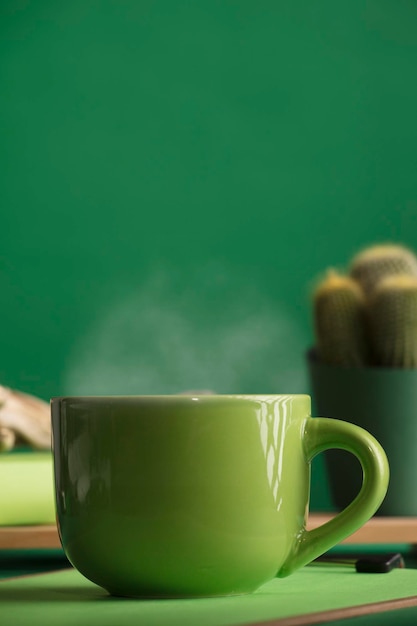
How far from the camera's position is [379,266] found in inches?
35.7

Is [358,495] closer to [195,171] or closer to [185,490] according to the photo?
[185,490]

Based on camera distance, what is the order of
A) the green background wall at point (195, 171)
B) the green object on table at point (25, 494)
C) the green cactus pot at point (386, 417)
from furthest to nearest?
the green background wall at point (195, 171) < the green cactus pot at point (386, 417) < the green object on table at point (25, 494)

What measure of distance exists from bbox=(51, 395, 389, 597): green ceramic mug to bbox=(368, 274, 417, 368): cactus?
0.42m

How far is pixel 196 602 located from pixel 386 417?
18.7 inches

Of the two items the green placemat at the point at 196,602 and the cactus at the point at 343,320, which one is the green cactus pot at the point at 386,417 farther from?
the green placemat at the point at 196,602

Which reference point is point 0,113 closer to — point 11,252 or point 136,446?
point 11,252

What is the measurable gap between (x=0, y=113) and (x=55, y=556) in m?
0.88

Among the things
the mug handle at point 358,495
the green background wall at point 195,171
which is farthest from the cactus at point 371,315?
the green background wall at point 195,171

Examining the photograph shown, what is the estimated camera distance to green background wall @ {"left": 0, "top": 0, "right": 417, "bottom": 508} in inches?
57.5

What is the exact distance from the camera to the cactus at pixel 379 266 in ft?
2.96

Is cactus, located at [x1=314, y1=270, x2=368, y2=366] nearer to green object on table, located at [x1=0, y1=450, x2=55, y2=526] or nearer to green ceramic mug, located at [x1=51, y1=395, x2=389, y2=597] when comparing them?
green object on table, located at [x1=0, y1=450, x2=55, y2=526]

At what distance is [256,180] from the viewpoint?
1509mm

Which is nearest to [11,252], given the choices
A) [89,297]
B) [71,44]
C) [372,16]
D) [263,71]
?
[89,297]

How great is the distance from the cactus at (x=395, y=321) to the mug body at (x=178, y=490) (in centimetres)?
44
